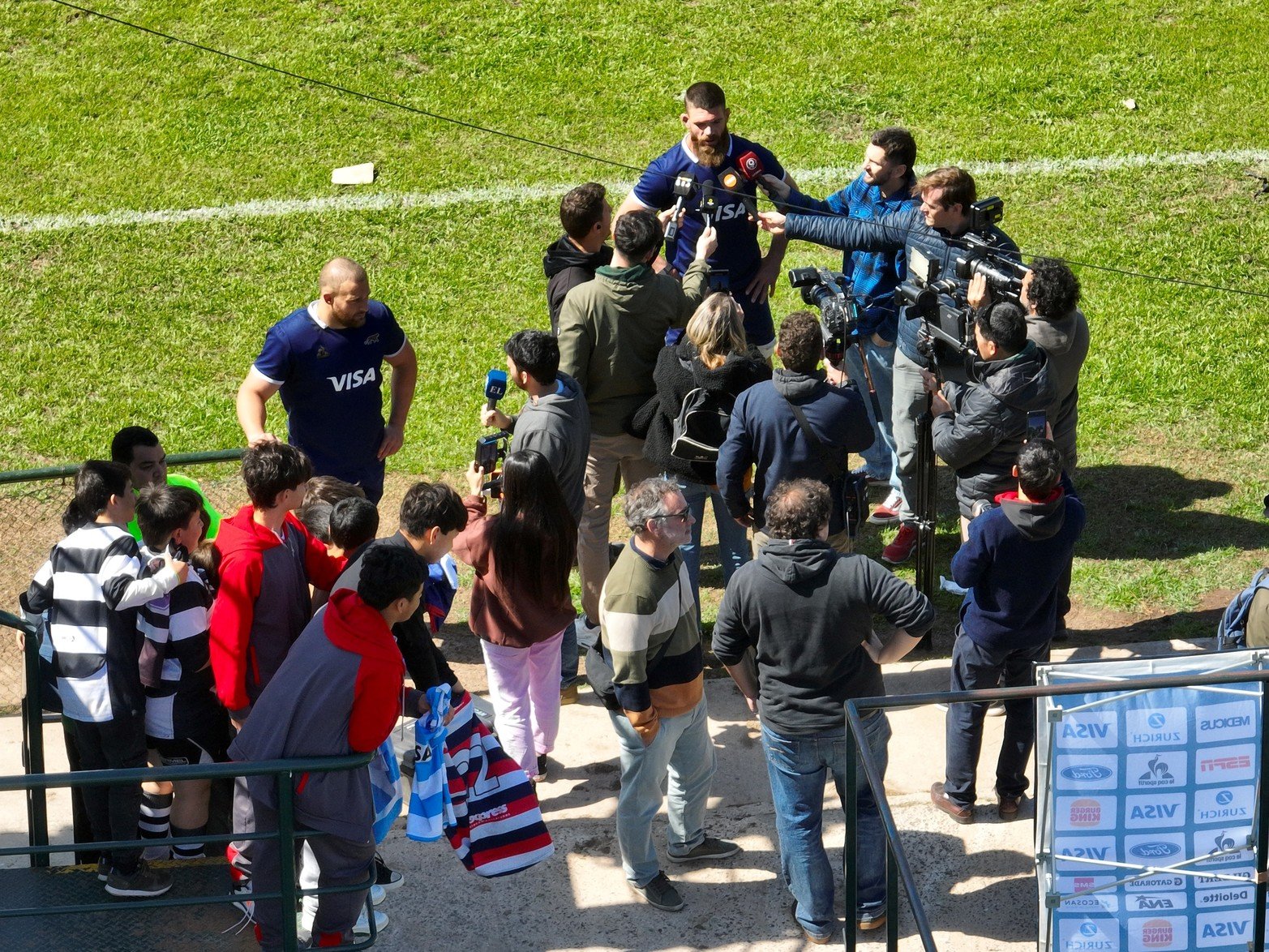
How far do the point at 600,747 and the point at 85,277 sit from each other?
20.4 feet

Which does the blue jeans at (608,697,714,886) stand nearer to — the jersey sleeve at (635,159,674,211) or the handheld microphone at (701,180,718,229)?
the handheld microphone at (701,180,718,229)

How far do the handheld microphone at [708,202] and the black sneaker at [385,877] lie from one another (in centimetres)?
356

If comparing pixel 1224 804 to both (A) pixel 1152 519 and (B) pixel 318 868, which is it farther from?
(A) pixel 1152 519

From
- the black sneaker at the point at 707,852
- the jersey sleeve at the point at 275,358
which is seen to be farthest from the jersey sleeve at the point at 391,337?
the black sneaker at the point at 707,852

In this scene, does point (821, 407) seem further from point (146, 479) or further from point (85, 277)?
point (85, 277)

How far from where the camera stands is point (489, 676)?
19.8 feet

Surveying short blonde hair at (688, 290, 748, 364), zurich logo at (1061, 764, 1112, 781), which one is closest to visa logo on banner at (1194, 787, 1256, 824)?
zurich logo at (1061, 764, 1112, 781)

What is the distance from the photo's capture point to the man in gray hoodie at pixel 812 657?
5.08 metres

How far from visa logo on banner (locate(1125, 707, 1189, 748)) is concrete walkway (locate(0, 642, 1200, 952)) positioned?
896 mm

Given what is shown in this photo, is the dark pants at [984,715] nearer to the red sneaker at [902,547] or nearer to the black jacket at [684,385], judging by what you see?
the black jacket at [684,385]

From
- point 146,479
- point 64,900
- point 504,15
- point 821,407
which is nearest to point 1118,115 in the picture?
point 504,15

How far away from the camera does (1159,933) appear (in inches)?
207

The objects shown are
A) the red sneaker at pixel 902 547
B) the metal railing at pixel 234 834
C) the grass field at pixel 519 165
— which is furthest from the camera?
the grass field at pixel 519 165

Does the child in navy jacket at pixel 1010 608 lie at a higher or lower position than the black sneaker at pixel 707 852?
higher
